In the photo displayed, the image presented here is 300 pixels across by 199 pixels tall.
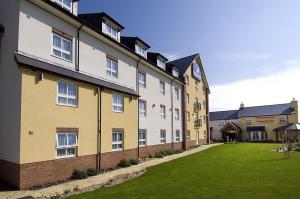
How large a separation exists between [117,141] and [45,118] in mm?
7497

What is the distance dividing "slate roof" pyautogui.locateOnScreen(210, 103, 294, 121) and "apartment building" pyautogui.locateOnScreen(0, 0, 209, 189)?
149 feet

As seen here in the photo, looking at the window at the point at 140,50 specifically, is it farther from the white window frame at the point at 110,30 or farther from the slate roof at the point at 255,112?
the slate roof at the point at 255,112

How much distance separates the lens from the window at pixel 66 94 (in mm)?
14977

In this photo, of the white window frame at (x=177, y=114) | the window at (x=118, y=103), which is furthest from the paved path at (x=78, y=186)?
the white window frame at (x=177, y=114)

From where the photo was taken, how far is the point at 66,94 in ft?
50.6

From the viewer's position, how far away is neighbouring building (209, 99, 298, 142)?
57.8 meters

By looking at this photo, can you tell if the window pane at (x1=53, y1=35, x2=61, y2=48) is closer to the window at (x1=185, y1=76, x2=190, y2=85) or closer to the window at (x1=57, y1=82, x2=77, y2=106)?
the window at (x1=57, y1=82, x2=77, y2=106)

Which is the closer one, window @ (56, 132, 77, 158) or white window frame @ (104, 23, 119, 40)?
window @ (56, 132, 77, 158)

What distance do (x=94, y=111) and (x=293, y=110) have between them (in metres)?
52.3

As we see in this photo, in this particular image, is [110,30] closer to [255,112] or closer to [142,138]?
[142,138]

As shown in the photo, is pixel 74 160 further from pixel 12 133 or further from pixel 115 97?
pixel 115 97

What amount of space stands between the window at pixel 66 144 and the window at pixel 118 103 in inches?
194

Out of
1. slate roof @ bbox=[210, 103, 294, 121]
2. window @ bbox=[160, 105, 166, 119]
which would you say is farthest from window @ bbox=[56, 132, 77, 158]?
slate roof @ bbox=[210, 103, 294, 121]

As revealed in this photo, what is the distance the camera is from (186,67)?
39219 mm
